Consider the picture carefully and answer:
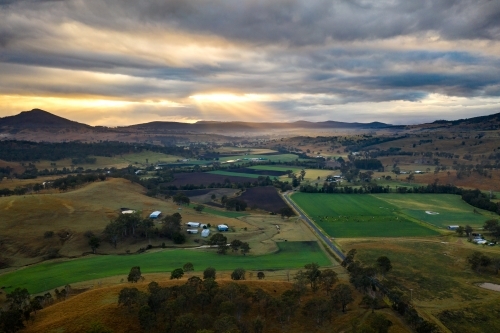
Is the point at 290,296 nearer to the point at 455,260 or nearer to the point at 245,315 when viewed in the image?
the point at 245,315

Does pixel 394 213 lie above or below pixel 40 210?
below

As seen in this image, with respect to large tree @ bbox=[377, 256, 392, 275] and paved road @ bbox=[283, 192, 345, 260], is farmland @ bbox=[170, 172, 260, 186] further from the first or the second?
large tree @ bbox=[377, 256, 392, 275]

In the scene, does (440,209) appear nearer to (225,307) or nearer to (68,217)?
(225,307)

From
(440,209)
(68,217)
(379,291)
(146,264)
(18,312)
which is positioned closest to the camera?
(18,312)

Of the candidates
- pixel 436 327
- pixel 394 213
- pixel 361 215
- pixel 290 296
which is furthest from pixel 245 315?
pixel 394 213

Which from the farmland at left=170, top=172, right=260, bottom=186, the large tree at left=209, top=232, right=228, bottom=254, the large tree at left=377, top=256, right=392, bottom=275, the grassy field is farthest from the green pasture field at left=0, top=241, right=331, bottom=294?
the farmland at left=170, top=172, right=260, bottom=186

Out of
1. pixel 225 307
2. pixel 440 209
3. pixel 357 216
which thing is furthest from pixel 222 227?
pixel 440 209
